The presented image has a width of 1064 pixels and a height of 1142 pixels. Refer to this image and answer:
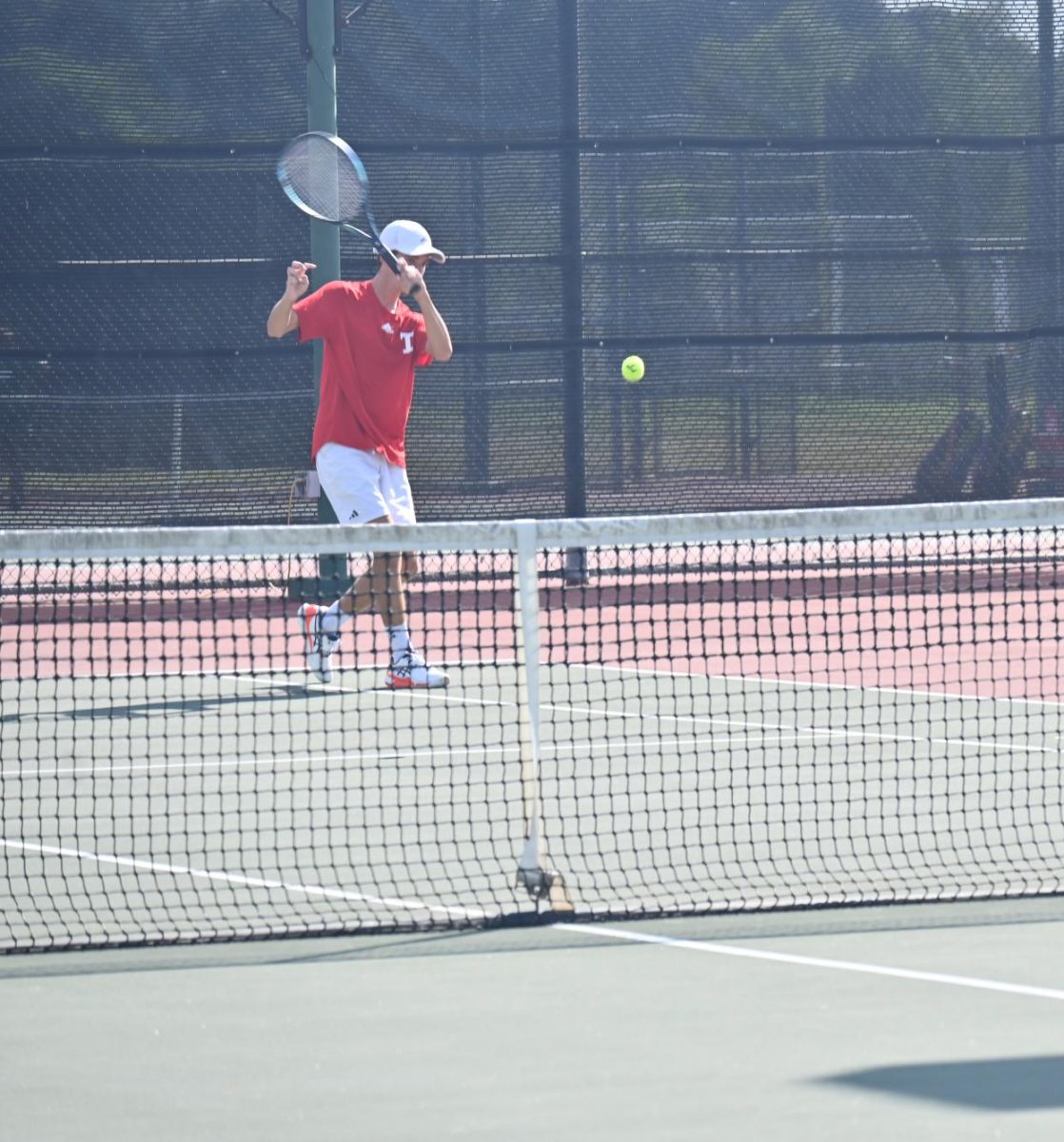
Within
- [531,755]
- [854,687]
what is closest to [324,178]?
[854,687]

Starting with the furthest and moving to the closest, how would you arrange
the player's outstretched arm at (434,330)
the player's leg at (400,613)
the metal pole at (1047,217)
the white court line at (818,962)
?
the metal pole at (1047,217)
the player's outstretched arm at (434,330)
the player's leg at (400,613)
the white court line at (818,962)

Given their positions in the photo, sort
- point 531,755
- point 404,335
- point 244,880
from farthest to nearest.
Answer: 1. point 404,335
2. point 244,880
3. point 531,755

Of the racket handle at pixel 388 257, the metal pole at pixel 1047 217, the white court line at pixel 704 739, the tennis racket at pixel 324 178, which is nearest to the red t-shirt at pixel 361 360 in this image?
the racket handle at pixel 388 257

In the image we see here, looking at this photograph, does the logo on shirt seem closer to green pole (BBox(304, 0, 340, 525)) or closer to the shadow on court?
green pole (BBox(304, 0, 340, 525))

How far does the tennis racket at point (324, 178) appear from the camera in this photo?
319 inches

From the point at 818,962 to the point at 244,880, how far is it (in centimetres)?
134

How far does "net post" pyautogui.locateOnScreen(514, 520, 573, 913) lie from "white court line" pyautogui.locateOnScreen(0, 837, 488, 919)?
0.43 ft

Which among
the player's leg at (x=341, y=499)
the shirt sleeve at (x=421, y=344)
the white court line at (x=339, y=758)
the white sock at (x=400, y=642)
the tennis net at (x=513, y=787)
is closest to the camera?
the tennis net at (x=513, y=787)

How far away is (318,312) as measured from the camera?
7.60 m

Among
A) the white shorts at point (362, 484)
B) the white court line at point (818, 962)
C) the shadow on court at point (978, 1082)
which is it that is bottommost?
the shadow on court at point (978, 1082)

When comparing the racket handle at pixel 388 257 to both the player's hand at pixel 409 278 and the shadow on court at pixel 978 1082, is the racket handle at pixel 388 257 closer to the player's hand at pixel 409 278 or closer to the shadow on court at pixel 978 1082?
the player's hand at pixel 409 278

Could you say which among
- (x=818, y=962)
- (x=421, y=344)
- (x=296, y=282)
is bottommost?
(x=818, y=962)

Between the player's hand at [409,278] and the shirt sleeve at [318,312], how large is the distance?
0.76 ft

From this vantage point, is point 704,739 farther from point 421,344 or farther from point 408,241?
point 408,241
